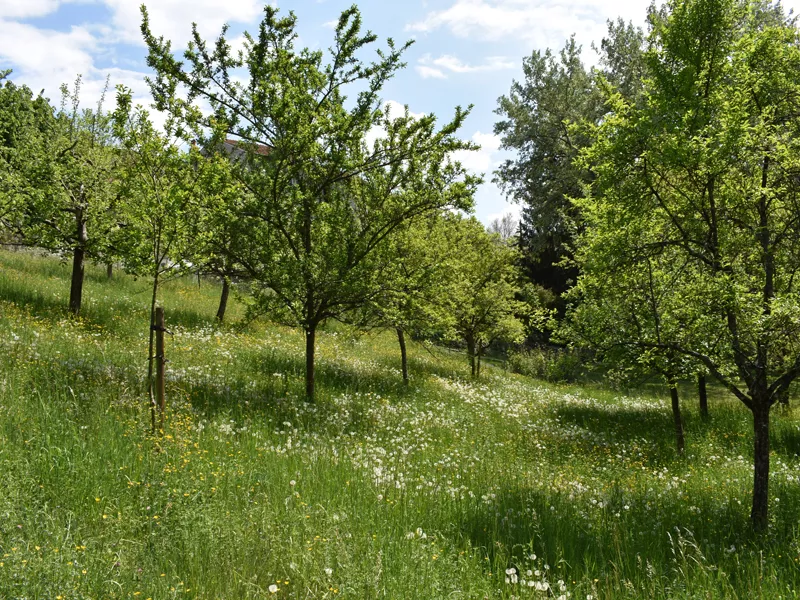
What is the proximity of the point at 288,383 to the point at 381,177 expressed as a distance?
5082mm

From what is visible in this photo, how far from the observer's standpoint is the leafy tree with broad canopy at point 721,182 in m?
6.27

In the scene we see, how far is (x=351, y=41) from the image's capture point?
9812 millimetres

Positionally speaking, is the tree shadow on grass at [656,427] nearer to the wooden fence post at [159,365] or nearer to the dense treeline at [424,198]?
the dense treeline at [424,198]

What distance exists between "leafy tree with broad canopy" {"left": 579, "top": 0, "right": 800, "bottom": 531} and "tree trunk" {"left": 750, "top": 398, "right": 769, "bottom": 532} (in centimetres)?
1

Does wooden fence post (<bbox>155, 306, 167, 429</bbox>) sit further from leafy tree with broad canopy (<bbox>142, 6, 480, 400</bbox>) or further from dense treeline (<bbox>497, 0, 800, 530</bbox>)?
dense treeline (<bbox>497, 0, 800, 530</bbox>)

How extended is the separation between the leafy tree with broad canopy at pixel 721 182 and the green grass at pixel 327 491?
89.6 inches

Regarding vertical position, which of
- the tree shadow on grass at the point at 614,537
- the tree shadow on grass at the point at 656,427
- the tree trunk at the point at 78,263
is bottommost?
the tree shadow on grass at the point at 656,427

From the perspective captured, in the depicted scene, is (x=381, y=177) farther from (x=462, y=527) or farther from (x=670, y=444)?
(x=670, y=444)

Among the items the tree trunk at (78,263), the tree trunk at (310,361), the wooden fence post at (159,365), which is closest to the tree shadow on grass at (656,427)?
the tree trunk at (310,361)

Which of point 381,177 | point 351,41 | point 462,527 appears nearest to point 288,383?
point 381,177

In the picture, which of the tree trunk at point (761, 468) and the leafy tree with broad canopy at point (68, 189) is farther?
the leafy tree with broad canopy at point (68, 189)

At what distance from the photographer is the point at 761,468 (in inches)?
259

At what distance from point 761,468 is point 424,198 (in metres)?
7.03

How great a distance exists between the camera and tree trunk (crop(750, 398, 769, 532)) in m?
6.50
